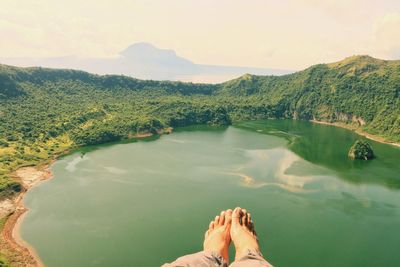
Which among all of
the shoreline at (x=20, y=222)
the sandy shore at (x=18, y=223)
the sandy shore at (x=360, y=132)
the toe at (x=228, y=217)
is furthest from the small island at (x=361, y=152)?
the toe at (x=228, y=217)

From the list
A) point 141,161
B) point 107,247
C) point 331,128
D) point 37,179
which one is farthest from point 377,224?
point 331,128

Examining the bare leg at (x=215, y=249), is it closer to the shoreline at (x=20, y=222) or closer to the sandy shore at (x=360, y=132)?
the shoreline at (x=20, y=222)

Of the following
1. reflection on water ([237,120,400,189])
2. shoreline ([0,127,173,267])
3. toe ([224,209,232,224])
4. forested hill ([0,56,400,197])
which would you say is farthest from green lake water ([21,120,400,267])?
toe ([224,209,232,224])

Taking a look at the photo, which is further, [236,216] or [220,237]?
[236,216]

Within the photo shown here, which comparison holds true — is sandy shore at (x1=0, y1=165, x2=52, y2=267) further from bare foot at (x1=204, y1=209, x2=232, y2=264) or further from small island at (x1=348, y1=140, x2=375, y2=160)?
small island at (x1=348, y1=140, x2=375, y2=160)

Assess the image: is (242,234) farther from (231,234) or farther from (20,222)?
(20,222)

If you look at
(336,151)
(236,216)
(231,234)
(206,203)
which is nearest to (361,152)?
(336,151)
